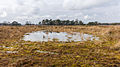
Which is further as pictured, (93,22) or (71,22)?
(71,22)

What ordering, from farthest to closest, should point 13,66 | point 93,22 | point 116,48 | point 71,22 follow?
point 71,22 < point 93,22 < point 116,48 < point 13,66

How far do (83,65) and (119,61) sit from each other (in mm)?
4325

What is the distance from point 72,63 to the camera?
34.1 ft

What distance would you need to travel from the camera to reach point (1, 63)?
1023 cm

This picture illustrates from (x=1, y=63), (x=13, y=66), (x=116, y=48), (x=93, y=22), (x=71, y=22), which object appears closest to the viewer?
(x=13, y=66)

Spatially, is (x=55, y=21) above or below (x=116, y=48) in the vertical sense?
above

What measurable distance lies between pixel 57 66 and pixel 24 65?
3.23 meters

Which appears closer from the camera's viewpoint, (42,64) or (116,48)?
(42,64)

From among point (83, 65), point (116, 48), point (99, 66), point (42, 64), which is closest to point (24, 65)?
point (42, 64)

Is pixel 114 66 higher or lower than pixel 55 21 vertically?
lower

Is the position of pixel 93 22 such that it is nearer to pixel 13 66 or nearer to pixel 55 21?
pixel 55 21

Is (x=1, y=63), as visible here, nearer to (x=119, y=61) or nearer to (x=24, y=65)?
(x=24, y=65)

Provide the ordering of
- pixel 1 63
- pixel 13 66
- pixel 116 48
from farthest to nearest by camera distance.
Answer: pixel 116 48
pixel 1 63
pixel 13 66

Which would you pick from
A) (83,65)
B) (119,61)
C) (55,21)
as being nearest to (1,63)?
(83,65)
